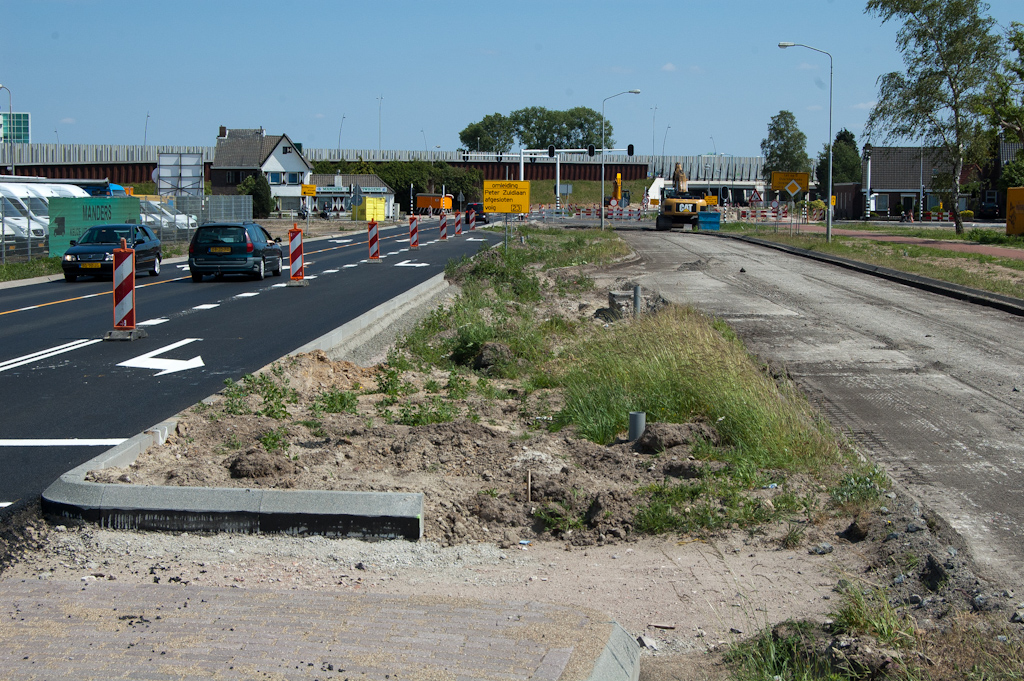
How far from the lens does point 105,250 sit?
91.0 ft

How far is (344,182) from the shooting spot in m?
124

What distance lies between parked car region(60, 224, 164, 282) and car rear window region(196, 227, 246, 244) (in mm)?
2077

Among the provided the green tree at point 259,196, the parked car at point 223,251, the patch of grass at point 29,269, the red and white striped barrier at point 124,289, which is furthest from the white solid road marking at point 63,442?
the green tree at point 259,196

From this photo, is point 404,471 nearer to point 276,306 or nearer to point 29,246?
point 276,306

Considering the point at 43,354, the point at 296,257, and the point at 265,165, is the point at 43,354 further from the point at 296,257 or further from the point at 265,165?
the point at 265,165

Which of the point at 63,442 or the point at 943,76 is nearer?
the point at 63,442

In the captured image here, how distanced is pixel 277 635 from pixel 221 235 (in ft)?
80.2

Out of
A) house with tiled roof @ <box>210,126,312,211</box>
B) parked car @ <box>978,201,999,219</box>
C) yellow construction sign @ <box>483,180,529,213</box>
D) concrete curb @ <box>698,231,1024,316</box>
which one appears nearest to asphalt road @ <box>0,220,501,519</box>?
yellow construction sign @ <box>483,180,529,213</box>

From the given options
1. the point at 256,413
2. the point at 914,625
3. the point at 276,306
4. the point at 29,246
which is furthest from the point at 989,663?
the point at 29,246

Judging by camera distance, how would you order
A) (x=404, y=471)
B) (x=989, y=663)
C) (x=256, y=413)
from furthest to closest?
1. (x=256, y=413)
2. (x=404, y=471)
3. (x=989, y=663)

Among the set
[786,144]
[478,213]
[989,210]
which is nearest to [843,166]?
[786,144]

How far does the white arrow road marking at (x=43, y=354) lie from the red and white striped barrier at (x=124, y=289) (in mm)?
494

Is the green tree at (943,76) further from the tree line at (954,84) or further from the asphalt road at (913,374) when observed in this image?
the asphalt road at (913,374)

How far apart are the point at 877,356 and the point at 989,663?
1069cm
